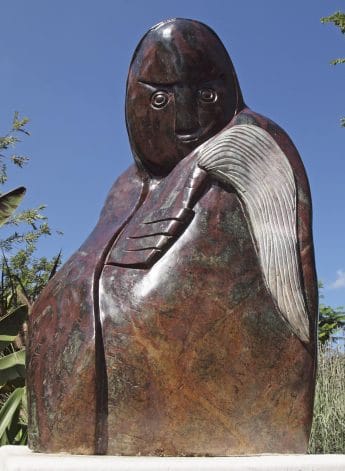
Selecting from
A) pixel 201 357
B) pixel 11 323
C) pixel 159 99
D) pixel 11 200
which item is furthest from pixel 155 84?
pixel 11 323

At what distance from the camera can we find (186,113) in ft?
11.0

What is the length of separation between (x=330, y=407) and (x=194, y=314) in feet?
15.5

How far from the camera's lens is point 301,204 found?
10.4ft

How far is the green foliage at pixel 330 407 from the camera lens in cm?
691

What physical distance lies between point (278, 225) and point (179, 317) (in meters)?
0.63

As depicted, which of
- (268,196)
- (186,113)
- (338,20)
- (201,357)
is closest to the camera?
(201,357)

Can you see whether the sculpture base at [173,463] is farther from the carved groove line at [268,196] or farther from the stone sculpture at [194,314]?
the carved groove line at [268,196]

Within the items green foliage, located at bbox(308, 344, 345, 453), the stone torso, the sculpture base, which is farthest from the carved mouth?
green foliage, located at bbox(308, 344, 345, 453)

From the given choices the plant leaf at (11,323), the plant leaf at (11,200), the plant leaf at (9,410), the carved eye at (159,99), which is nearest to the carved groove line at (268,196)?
the carved eye at (159,99)

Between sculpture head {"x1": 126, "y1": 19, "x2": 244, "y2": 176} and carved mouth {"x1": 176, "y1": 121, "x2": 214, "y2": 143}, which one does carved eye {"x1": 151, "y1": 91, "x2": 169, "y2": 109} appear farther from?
carved mouth {"x1": 176, "y1": 121, "x2": 214, "y2": 143}

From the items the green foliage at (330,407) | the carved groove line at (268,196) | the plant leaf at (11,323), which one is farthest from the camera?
the green foliage at (330,407)

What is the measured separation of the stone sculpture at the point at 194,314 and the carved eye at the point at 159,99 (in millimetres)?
56

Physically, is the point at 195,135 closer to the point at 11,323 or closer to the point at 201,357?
the point at 201,357

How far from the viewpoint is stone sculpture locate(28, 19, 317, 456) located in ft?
9.28
